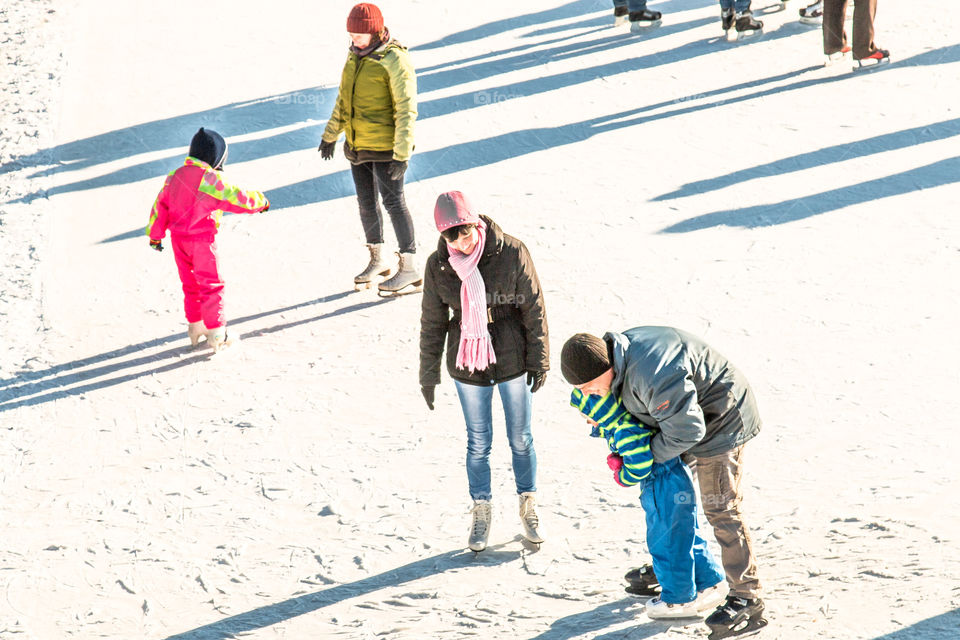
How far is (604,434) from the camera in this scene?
402 cm

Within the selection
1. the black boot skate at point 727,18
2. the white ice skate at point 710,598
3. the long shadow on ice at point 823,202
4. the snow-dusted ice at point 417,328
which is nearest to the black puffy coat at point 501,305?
the snow-dusted ice at point 417,328

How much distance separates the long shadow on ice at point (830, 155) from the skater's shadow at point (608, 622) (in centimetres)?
432

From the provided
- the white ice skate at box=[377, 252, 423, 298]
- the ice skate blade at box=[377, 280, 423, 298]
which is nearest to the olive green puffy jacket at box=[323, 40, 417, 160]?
the white ice skate at box=[377, 252, 423, 298]

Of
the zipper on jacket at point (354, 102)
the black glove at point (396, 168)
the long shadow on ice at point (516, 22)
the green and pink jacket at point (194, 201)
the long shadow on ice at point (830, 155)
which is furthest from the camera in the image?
the long shadow on ice at point (516, 22)

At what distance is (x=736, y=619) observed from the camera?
13.3ft

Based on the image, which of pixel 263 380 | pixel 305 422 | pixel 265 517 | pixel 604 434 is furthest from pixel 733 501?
pixel 263 380

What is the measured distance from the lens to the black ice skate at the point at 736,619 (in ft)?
13.2

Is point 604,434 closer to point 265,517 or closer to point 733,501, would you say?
point 733,501

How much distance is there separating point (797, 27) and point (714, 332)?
610 cm

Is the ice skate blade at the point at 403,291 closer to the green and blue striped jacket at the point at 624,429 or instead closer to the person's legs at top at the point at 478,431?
the person's legs at top at the point at 478,431

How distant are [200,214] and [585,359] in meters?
3.51

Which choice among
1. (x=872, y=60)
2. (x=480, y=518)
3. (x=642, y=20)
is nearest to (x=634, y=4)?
(x=642, y=20)

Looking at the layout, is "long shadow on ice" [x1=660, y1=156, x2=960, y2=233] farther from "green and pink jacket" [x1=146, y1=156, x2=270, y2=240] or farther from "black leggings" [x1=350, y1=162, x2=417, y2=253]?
"green and pink jacket" [x1=146, y1=156, x2=270, y2=240]

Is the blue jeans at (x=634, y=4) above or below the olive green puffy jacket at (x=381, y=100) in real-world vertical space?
above
